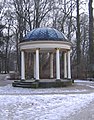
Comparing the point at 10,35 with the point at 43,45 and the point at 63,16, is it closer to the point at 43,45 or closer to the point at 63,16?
the point at 63,16

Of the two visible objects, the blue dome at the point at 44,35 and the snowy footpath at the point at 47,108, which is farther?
the blue dome at the point at 44,35

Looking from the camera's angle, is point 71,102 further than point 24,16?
No

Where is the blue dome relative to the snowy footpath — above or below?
above

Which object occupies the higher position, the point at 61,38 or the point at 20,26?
the point at 20,26


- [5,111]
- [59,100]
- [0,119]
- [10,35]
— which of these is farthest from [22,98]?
[10,35]

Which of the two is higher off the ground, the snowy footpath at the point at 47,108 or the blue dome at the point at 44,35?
the blue dome at the point at 44,35

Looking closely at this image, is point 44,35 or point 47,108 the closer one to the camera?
point 47,108

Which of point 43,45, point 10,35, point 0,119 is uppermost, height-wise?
point 10,35

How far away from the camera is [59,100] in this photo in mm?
16078

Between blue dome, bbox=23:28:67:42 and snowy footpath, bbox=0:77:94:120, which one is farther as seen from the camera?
blue dome, bbox=23:28:67:42

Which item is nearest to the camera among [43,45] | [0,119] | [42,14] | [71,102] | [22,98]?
[0,119]

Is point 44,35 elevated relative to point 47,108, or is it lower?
elevated

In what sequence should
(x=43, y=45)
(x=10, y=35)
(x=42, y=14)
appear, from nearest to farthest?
(x=43, y=45) → (x=42, y=14) → (x=10, y=35)

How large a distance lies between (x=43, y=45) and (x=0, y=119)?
593 inches
